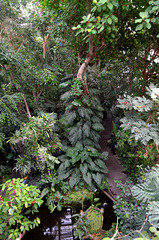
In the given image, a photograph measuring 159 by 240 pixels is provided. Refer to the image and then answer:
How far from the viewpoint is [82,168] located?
11.8 feet

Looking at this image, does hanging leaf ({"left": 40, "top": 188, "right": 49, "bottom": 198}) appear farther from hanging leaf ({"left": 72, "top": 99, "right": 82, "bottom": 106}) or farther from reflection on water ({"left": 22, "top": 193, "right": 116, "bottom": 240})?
hanging leaf ({"left": 72, "top": 99, "right": 82, "bottom": 106})

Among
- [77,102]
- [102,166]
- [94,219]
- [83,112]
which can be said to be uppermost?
[77,102]

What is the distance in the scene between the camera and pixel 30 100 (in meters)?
4.15

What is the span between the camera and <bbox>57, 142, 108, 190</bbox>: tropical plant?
11.6ft

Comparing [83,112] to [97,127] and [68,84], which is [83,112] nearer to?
[97,127]

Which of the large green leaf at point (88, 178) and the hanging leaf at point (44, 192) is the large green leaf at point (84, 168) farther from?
the hanging leaf at point (44, 192)

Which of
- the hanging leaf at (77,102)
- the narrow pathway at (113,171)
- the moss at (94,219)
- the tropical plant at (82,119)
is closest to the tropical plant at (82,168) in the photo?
the tropical plant at (82,119)

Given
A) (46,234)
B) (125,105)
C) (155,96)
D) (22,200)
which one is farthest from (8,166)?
(155,96)

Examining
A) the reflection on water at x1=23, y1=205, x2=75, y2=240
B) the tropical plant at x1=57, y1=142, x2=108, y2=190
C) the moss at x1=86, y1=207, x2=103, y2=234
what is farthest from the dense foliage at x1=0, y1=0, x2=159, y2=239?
the moss at x1=86, y1=207, x2=103, y2=234

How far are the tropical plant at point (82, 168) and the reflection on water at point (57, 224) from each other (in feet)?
1.81

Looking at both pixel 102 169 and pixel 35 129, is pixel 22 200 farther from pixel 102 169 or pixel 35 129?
pixel 102 169

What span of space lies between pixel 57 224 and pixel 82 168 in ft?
4.09

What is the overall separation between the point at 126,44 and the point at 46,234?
486 cm

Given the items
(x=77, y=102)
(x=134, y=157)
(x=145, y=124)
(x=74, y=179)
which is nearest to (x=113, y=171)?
(x=134, y=157)
